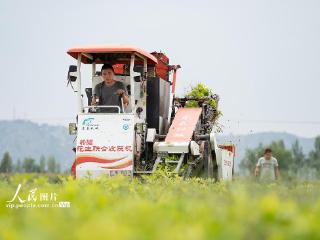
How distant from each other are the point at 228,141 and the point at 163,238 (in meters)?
18.0

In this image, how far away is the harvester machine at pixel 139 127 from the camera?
14.8m

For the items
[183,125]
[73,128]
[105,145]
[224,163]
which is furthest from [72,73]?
[224,163]

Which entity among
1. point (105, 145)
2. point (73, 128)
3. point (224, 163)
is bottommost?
point (224, 163)

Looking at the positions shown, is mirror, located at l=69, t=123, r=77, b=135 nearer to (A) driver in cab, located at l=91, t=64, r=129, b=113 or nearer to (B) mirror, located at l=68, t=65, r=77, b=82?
(A) driver in cab, located at l=91, t=64, r=129, b=113

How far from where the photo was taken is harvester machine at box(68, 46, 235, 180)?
48.4 ft

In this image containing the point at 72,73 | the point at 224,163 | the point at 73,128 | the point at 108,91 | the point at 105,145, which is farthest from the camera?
the point at 224,163

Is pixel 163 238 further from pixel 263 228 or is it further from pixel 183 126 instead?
pixel 183 126

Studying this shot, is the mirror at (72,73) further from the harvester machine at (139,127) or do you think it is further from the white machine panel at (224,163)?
the white machine panel at (224,163)

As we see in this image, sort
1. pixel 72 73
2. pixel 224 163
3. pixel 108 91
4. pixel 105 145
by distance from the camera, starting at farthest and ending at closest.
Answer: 1. pixel 224 163
2. pixel 72 73
3. pixel 108 91
4. pixel 105 145

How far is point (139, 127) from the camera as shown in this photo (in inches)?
607

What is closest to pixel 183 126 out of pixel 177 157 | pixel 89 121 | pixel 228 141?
pixel 177 157

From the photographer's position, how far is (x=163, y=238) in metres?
2.60

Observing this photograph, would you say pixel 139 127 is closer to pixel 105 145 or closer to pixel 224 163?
pixel 105 145

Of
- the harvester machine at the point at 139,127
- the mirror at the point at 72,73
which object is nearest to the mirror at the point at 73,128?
the harvester machine at the point at 139,127
